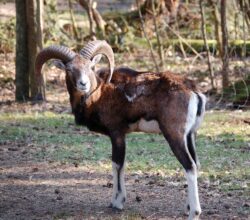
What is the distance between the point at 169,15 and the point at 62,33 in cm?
446

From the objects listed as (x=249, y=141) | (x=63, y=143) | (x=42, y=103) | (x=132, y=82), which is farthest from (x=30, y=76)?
(x=132, y=82)

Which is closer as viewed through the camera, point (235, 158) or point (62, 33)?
point (235, 158)

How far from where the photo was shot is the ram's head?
935 centimetres

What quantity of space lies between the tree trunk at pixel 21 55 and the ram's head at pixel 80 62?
351 inches

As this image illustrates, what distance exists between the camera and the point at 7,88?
21.8 m

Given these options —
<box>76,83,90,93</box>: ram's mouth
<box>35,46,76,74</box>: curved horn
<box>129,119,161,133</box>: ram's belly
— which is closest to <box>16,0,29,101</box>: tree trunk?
<box>35,46,76,74</box>: curved horn

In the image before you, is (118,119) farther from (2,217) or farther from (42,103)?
(42,103)

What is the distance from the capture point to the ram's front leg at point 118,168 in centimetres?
930

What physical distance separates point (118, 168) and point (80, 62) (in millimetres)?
1489

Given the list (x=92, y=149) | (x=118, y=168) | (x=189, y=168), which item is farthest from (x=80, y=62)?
(x=92, y=149)

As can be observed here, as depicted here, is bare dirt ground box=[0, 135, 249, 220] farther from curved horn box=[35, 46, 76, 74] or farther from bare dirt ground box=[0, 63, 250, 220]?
curved horn box=[35, 46, 76, 74]

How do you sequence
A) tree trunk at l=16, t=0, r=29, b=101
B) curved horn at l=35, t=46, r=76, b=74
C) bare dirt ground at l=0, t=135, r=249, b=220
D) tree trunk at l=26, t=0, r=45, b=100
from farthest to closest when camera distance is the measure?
tree trunk at l=16, t=0, r=29, b=101 → tree trunk at l=26, t=0, r=45, b=100 → curved horn at l=35, t=46, r=76, b=74 → bare dirt ground at l=0, t=135, r=249, b=220

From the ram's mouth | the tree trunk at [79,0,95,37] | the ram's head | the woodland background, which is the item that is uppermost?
the tree trunk at [79,0,95,37]

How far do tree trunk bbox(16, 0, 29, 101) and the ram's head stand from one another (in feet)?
29.3
